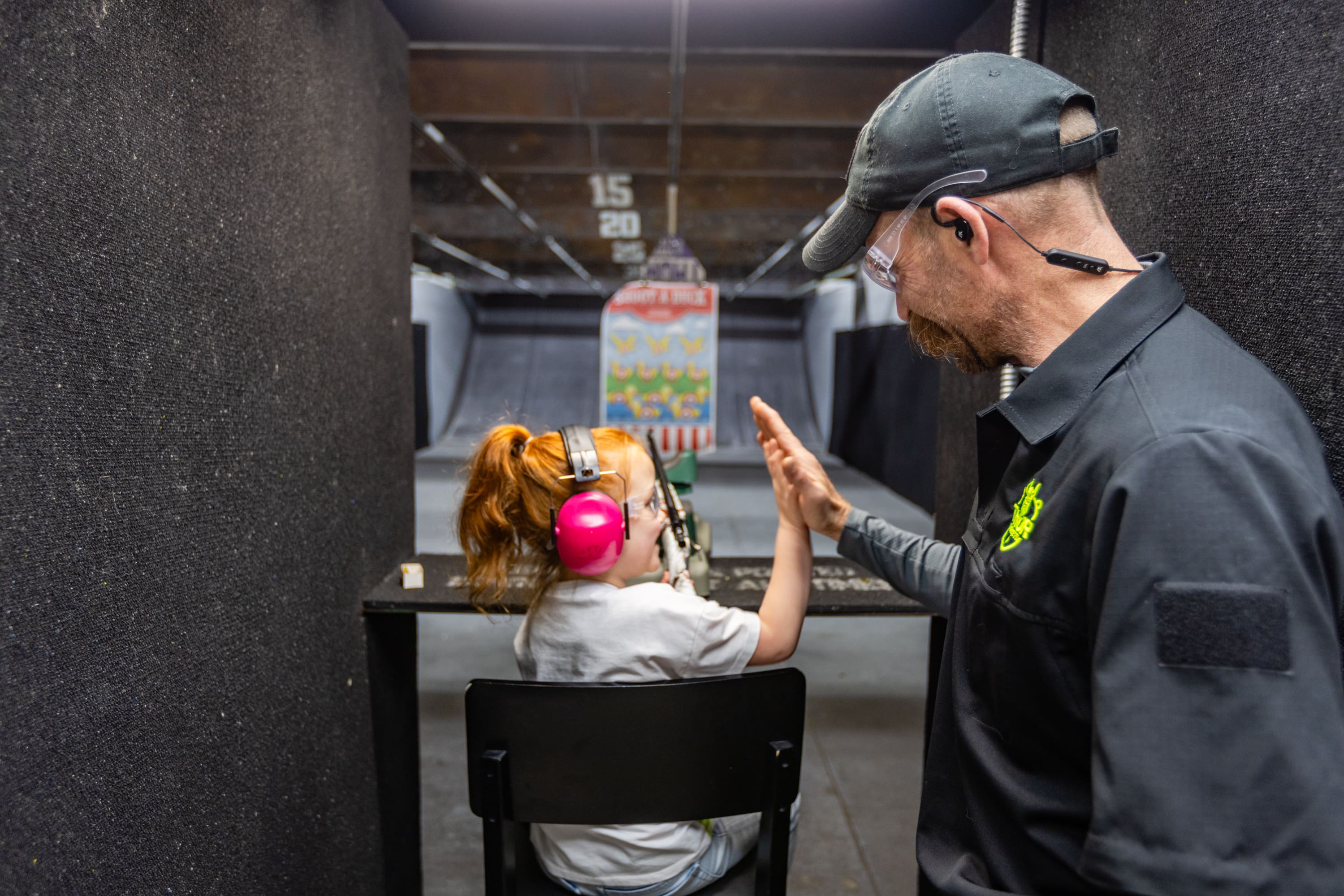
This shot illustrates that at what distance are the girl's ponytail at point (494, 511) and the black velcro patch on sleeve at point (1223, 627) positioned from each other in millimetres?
949

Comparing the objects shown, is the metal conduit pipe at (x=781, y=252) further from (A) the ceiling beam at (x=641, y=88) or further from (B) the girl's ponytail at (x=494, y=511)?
(B) the girl's ponytail at (x=494, y=511)

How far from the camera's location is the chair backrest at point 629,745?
3.60 ft

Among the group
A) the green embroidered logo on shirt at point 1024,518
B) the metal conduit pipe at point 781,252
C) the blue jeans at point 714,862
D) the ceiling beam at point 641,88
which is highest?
the ceiling beam at point 641,88

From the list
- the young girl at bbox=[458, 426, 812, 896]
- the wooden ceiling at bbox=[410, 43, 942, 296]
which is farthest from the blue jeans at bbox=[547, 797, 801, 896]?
the wooden ceiling at bbox=[410, 43, 942, 296]

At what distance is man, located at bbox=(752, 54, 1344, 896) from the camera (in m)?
0.57

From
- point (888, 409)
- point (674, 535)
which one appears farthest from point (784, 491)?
point (888, 409)

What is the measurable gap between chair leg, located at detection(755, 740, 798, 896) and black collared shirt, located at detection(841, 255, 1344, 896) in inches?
17.0

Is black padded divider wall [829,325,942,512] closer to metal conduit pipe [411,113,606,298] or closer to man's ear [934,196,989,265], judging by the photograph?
metal conduit pipe [411,113,606,298]

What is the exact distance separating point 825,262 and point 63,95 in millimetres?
892

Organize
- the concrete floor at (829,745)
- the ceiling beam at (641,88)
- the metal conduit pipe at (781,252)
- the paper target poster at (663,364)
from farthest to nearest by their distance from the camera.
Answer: the metal conduit pipe at (781,252), the paper target poster at (663,364), the ceiling beam at (641,88), the concrete floor at (829,745)

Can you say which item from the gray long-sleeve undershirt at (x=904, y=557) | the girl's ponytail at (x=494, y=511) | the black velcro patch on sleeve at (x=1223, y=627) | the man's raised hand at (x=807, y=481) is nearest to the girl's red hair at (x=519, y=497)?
the girl's ponytail at (x=494, y=511)

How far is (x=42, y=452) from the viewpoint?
2.64 feet

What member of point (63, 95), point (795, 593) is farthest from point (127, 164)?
point (795, 593)

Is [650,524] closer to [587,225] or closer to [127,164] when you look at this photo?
[127,164]
